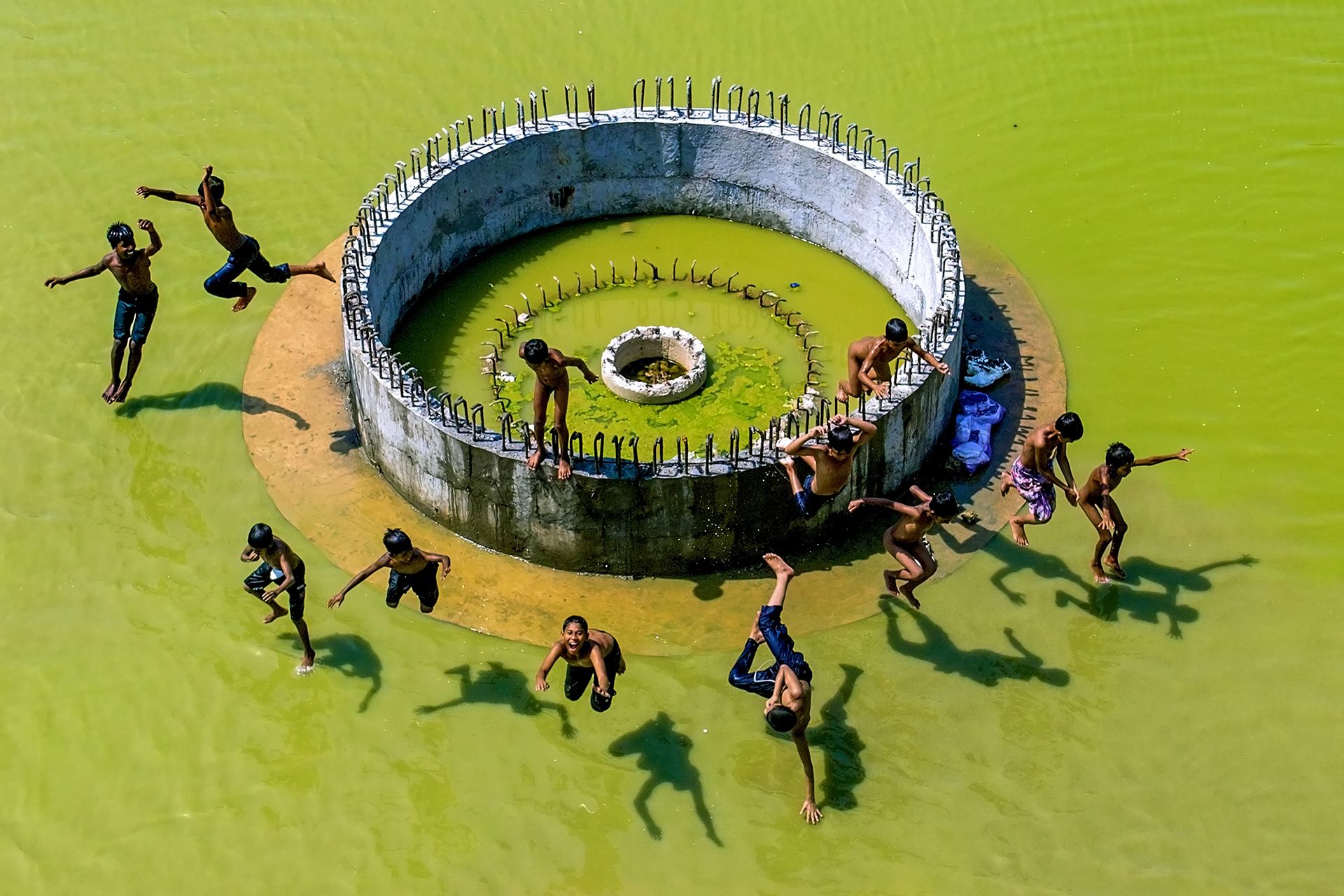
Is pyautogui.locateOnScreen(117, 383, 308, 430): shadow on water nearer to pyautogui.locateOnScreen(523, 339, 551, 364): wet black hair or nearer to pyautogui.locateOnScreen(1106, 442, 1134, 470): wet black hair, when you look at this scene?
pyautogui.locateOnScreen(523, 339, 551, 364): wet black hair

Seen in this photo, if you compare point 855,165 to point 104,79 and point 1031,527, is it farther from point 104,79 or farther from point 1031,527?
point 104,79

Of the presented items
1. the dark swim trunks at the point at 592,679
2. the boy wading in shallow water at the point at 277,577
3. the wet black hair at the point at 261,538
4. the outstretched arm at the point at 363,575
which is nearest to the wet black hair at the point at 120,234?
the boy wading in shallow water at the point at 277,577

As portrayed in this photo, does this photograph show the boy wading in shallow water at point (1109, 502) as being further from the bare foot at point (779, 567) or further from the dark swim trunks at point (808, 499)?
the bare foot at point (779, 567)

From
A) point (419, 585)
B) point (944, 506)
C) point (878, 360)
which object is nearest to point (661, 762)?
point (419, 585)

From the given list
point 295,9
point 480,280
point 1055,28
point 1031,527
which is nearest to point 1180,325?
point 1031,527

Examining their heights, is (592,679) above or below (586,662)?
below

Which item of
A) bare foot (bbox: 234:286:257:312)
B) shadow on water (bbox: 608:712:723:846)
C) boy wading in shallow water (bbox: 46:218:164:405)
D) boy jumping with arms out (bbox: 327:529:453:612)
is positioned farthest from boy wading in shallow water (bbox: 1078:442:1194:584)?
boy wading in shallow water (bbox: 46:218:164:405)

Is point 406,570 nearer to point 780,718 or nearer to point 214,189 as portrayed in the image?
point 780,718
